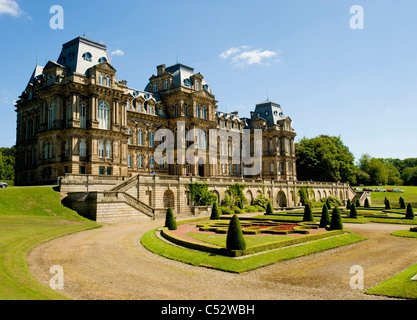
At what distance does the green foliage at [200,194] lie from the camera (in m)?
49.7

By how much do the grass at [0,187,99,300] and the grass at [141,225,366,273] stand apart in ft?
23.8

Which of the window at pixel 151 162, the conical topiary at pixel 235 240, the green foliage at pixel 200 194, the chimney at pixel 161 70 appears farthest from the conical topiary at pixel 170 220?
the chimney at pixel 161 70

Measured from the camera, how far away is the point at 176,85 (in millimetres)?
66812

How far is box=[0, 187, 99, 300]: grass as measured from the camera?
12.4 meters

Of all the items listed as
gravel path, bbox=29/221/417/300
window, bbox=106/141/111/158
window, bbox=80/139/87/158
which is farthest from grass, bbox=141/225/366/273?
window, bbox=106/141/111/158

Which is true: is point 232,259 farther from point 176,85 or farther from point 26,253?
point 176,85

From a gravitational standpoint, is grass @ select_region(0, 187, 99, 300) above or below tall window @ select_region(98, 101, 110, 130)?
below

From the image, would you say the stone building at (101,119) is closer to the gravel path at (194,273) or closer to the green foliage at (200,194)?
the green foliage at (200,194)

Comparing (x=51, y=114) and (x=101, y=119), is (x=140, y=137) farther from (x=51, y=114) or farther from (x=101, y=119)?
(x=51, y=114)

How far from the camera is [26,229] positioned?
2580cm

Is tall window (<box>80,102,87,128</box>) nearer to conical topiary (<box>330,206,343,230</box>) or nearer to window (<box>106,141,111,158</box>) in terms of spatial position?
window (<box>106,141,111,158</box>)

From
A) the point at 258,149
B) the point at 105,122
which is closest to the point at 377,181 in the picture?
the point at 258,149
